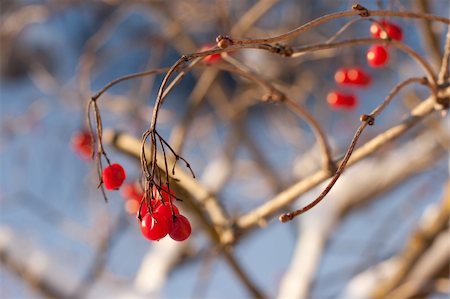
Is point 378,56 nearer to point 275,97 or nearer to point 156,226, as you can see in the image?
point 275,97

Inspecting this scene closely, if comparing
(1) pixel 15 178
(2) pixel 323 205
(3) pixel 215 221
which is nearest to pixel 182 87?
(1) pixel 15 178

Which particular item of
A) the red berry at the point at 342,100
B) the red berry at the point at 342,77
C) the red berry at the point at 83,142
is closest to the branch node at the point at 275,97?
the red berry at the point at 342,77

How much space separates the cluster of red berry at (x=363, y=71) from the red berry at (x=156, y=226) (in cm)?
55

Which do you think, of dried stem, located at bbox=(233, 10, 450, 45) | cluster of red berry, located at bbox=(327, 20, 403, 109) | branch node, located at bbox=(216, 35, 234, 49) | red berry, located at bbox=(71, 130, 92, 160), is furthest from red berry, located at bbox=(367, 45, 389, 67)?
red berry, located at bbox=(71, 130, 92, 160)

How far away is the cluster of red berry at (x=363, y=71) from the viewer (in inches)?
46.6

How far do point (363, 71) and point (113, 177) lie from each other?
87 centimetres

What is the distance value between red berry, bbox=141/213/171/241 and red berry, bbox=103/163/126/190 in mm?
143

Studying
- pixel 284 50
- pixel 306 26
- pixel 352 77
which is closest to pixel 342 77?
pixel 352 77

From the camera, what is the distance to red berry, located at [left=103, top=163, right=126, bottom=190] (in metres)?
0.92

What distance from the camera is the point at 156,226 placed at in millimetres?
792

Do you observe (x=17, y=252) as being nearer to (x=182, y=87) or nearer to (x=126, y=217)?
(x=126, y=217)

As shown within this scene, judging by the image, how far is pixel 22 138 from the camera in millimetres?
3930

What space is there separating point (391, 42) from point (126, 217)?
250cm

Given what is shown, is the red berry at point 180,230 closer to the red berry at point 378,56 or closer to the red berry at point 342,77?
the red berry at point 378,56
